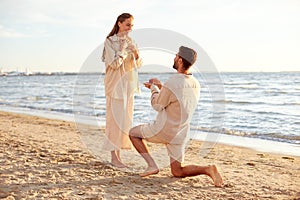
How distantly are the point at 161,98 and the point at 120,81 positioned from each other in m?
0.88

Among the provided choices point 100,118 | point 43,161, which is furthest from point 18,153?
point 100,118

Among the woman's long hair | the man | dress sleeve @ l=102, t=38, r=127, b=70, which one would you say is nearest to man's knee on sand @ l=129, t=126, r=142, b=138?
the man

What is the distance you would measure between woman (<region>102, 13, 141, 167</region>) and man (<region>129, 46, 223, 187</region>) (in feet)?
1.58

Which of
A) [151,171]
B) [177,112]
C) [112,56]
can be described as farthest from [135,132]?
[112,56]

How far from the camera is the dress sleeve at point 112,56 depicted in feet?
14.7

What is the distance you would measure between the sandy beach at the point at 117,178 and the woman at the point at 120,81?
0.43 m

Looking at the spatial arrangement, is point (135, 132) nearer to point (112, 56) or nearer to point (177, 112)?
point (177, 112)

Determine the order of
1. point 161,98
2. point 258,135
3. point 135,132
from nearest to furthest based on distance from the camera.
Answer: point 161,98 < point 135,132 < point 258,135

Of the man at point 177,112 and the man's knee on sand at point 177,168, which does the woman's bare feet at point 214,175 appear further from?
the man's knee on sand at point 177,168

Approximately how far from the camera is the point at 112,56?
4531mm

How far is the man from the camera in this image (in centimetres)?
388

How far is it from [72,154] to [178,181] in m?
1.91

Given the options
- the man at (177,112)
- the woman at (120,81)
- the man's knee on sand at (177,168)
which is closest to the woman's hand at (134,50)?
the woman at (120,81)

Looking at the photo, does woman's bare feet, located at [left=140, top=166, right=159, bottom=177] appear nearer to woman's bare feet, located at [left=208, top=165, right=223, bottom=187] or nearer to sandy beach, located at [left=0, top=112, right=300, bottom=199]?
sandy beach, located at [left=0, top=112, right=300, bottom=199]
